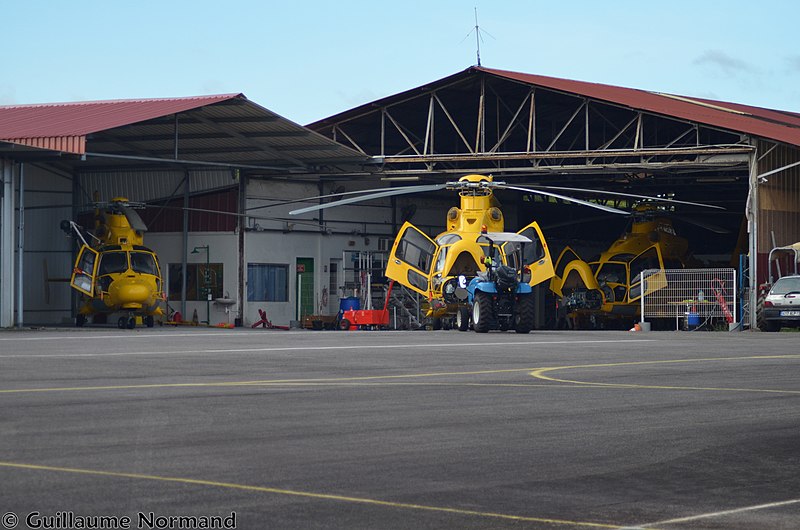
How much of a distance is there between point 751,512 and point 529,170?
29.3m

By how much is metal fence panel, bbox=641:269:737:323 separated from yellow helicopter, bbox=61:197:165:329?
47.3 ft

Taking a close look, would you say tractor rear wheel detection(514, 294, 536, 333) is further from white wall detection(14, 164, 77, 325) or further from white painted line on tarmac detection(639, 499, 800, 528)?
white painted line on tarmac detection(639, 499, 800, 528)

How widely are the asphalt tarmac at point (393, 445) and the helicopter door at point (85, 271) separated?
55.8 ft

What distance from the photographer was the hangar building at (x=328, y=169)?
33125 millimetres

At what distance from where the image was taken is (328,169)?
38.9m

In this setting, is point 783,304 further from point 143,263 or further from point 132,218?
point 132,218

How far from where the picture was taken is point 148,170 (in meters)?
39.6

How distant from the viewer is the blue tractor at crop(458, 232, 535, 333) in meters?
28.6

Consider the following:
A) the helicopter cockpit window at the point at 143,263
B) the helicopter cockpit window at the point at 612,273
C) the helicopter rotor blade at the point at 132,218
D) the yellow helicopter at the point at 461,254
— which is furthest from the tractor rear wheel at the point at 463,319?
the helicopter cockpit window at the point at 612,273

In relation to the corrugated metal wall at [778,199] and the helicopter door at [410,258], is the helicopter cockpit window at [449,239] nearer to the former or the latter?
the helicopter door at [410,258]

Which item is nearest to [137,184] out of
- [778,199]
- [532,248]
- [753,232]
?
[532,248]

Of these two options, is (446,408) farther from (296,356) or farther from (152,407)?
(296,356)

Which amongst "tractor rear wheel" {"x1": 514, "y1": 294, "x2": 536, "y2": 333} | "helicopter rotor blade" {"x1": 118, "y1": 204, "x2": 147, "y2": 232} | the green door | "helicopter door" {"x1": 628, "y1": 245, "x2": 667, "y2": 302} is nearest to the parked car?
"helicopter door" {"x1": 628, "y1": 245, "x2": 667, "y2": 302}

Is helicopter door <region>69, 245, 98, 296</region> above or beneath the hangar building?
beneath
